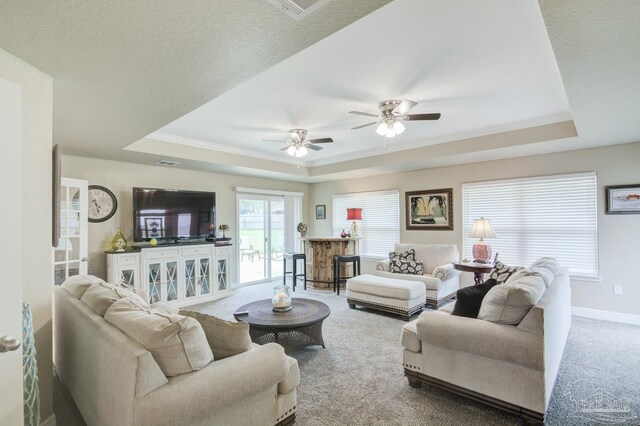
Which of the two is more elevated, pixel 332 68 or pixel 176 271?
pixel 332 68

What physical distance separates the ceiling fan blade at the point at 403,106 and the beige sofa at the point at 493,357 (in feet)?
6.57

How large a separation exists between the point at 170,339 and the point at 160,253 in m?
3.70

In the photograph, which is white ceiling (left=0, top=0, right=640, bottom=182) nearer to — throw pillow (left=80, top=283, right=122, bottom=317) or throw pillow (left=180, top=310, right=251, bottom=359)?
throw pillow (left=80, top=283, right=122, bottom=317)

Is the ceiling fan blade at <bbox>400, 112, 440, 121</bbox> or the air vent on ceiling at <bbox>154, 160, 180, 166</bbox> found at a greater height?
the ceiling fan blade at <bbox>400, 112, 440, 121</bbox>

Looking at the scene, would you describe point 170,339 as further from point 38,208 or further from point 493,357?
point 493,357

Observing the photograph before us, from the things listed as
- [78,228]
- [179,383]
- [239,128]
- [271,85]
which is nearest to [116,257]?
[78,228]

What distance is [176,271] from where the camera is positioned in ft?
16.2

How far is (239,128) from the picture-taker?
4.25 metres

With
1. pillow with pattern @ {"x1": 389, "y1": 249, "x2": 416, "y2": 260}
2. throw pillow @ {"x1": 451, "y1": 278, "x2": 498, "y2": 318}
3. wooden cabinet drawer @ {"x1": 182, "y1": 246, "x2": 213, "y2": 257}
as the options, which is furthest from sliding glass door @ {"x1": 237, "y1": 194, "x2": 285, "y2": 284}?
throw pillow @ {"x1": 451, "y1": 278, "x2": 498, "y2": 318}

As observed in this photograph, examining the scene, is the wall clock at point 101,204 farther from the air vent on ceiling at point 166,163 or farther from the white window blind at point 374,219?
the white window blind at point 374,219

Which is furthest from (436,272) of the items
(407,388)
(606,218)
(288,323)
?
(288,323)

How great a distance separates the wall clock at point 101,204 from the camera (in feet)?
14.9

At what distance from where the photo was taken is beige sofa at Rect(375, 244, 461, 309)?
15.0 ft

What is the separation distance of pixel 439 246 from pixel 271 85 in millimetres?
3815
